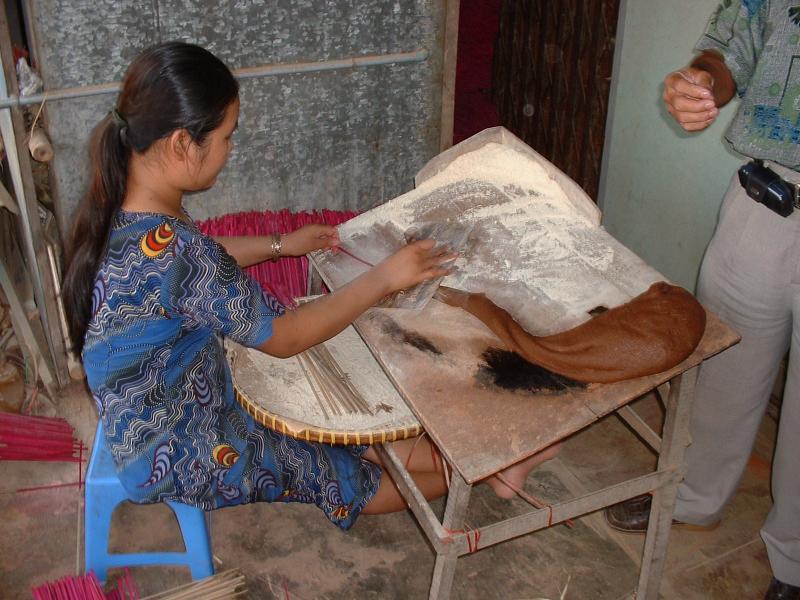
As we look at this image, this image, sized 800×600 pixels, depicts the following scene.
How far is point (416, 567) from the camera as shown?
2775mm

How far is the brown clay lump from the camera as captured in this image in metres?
1.86

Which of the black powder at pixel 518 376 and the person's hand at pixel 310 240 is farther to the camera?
the person's hand at pixel 310 240

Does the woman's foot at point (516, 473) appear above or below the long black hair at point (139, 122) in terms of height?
below

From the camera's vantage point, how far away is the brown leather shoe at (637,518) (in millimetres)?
2836

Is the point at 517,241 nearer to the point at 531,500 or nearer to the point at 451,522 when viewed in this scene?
the point at 531,500

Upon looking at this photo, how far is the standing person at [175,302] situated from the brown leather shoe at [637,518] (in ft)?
3.89

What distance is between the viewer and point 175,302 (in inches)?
75.9

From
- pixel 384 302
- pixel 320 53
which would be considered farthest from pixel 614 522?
pixel 320 53

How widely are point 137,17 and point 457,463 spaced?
2162 millimetres

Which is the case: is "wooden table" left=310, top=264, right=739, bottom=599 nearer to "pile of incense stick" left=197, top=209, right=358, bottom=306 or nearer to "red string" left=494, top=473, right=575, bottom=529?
"red string" left=494, top=473, right=575, bottom=529

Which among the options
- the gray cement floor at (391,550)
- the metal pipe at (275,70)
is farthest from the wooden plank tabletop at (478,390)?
the metal pipe at (275,70)

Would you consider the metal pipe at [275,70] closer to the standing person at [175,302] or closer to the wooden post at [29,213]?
the wooden post at [29,213]

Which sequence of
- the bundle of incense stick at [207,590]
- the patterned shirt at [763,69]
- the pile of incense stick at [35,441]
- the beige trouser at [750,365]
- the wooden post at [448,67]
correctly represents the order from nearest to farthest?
the patterned shirt at [763,69] < the beige trouser at [750,365] < the bundle of incense stick at [207,590] < the pile of incense stick at [35,441] < the wooden post at [448,67]

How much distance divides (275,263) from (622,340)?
1544mm
